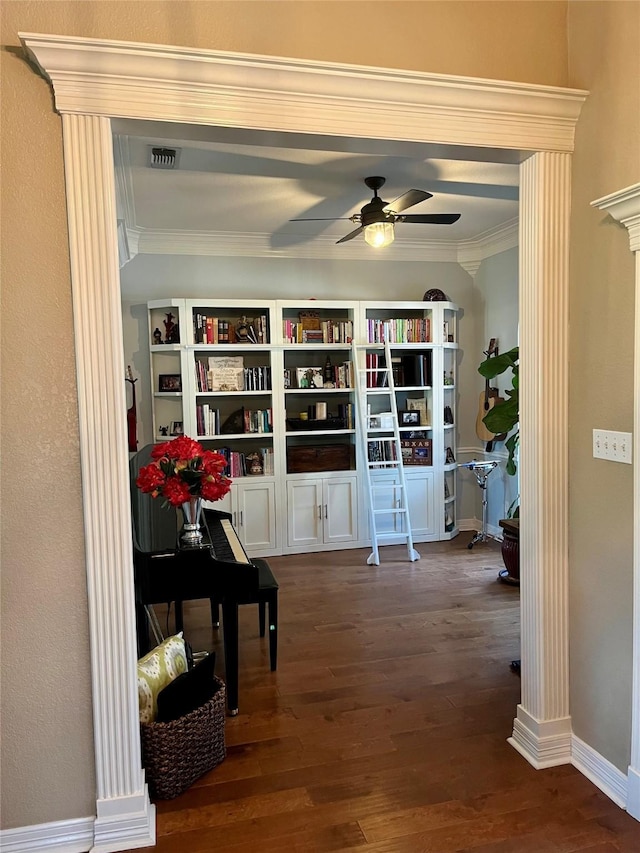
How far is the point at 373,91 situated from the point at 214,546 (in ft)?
7.04

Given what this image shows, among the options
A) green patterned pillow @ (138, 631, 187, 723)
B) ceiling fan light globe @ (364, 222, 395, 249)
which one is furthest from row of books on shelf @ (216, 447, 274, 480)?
green patterned pillow @ (138, 631, 187, 723)

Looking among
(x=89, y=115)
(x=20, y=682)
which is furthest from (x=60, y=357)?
(x=20, y=682)

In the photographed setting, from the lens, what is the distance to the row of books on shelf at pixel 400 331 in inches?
218

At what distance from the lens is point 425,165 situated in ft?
12.1

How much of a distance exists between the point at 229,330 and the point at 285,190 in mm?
1480

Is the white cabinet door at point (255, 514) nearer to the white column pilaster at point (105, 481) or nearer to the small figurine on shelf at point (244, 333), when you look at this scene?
the small figurine on shelf at point (244, 333)

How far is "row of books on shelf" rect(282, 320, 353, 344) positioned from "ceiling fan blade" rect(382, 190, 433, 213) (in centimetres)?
173

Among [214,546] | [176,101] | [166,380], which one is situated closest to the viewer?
[176,101]

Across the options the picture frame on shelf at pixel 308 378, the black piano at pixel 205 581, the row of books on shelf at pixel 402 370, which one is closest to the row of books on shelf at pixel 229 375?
the picture frame on shelf at pixel 308 378

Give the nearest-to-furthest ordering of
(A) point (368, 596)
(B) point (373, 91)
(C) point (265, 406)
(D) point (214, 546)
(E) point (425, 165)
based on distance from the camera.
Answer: (B) point (373, 91), (D) point (214, 546), (E) point (425, 165), (A) point (368, 596), (C) point (265, 406)

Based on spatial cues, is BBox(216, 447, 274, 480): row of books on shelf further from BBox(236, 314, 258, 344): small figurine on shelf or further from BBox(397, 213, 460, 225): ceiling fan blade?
BBox(397, 213, 460, 225): ceiling fan blade

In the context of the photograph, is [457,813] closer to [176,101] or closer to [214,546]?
[214,546]

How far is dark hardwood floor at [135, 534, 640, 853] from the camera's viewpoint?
2045 mm

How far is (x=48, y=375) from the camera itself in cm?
191
